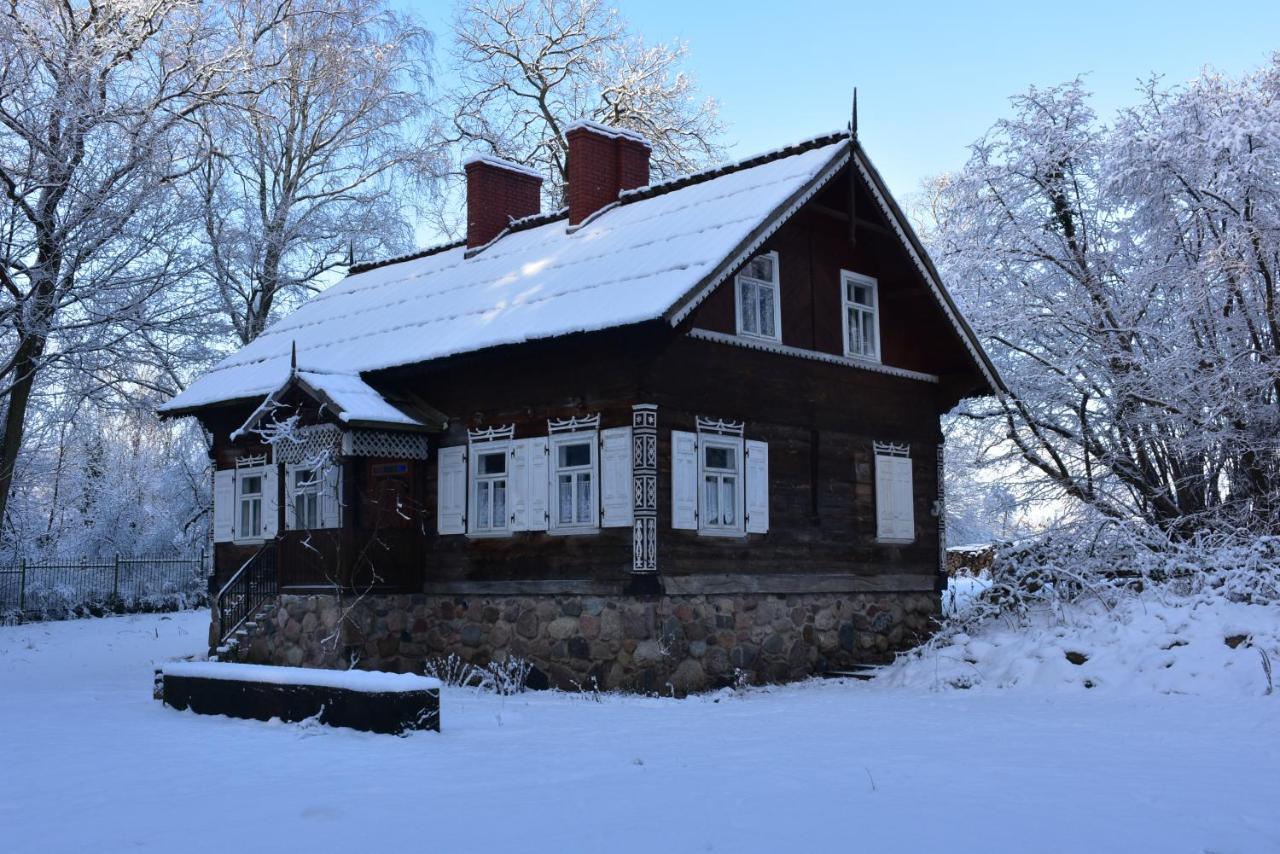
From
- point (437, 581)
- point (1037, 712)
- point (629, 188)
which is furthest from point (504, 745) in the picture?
point (629, 188)

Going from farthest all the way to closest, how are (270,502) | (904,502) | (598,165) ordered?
(598,165) < (270,502) < (904,502)

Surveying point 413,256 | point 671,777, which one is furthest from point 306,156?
point 671,777

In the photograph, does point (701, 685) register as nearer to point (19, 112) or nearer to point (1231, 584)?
point (1231, 584)

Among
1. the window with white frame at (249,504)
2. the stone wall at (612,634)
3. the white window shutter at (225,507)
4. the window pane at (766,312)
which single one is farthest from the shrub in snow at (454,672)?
the window pane at (766,312)

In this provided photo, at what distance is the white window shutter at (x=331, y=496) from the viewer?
17.8 meters

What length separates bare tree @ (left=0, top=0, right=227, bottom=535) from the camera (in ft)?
70.8

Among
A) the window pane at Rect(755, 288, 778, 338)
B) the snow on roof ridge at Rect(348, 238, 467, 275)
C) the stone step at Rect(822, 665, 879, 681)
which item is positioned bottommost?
the stone step at Rect(822, 665, 879, 681)

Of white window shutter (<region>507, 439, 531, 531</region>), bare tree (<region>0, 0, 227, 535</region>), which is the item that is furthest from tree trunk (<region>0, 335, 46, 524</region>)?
white window shutter (<region>507, 439, 531, 531</region>)

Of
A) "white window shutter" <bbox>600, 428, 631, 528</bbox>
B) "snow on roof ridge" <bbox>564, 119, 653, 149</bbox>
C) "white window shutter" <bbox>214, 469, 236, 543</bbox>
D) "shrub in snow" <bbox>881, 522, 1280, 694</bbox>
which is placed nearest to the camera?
"shrub in snow" <bbox>881, 522, 1280, 694</bbox>

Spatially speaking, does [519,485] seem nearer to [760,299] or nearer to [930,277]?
[760,299]

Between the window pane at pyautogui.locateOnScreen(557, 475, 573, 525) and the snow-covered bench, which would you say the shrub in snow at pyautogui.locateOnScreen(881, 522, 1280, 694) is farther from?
the snow-covered bench

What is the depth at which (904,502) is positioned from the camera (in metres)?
19.5

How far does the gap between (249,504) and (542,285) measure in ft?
22.4

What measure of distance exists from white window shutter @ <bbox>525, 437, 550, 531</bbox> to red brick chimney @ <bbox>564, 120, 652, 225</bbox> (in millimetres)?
5020
